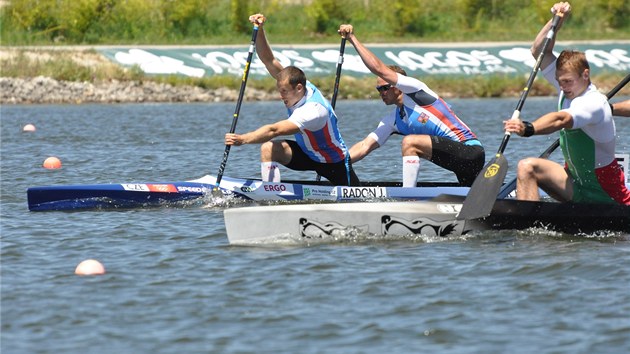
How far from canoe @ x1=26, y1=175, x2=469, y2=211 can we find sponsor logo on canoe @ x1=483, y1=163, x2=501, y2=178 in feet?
7.73

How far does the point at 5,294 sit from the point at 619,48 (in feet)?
136

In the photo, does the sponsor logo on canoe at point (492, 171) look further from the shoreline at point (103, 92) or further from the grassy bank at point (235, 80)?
the grassy bank at point (235, 80)

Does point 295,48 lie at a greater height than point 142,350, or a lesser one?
greater

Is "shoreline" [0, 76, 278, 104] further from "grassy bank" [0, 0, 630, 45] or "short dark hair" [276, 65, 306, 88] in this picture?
"short dark hair" [276, 65, 306, 88]

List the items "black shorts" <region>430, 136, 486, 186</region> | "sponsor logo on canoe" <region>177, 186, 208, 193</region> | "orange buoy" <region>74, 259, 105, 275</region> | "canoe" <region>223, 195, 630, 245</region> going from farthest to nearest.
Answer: "sponsor logo on canoe" <region>177, 186, 208, 193</region>, "black shorts" <region>430, 136, 486, 186</region>, "canoe" <region>223, 195, 630, 245</region>, "orange buoy" <region>74, 259, 105, 275</region>

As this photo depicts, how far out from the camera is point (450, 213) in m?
10.3

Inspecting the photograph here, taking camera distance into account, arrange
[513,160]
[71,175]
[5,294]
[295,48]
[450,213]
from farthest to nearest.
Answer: [295,48], [513,160], [71,175], [450,213], [5,294]

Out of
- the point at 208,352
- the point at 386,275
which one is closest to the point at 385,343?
the point at 208,352

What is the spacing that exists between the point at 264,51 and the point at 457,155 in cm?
249

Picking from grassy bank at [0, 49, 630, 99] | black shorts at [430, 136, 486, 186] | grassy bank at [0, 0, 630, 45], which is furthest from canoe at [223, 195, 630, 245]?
grassy bank at [0, 0, 630, 45]

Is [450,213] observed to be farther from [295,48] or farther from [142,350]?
[295,48]

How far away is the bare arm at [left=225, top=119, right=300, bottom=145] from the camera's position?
11836 millimetres

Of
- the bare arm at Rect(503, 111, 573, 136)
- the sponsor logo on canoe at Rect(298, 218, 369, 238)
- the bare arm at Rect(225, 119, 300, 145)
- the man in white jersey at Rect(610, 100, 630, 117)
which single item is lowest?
the sponsor logo on canoe at Rect(298, 218, 369, 238)

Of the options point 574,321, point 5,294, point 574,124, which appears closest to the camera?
point 574,321
